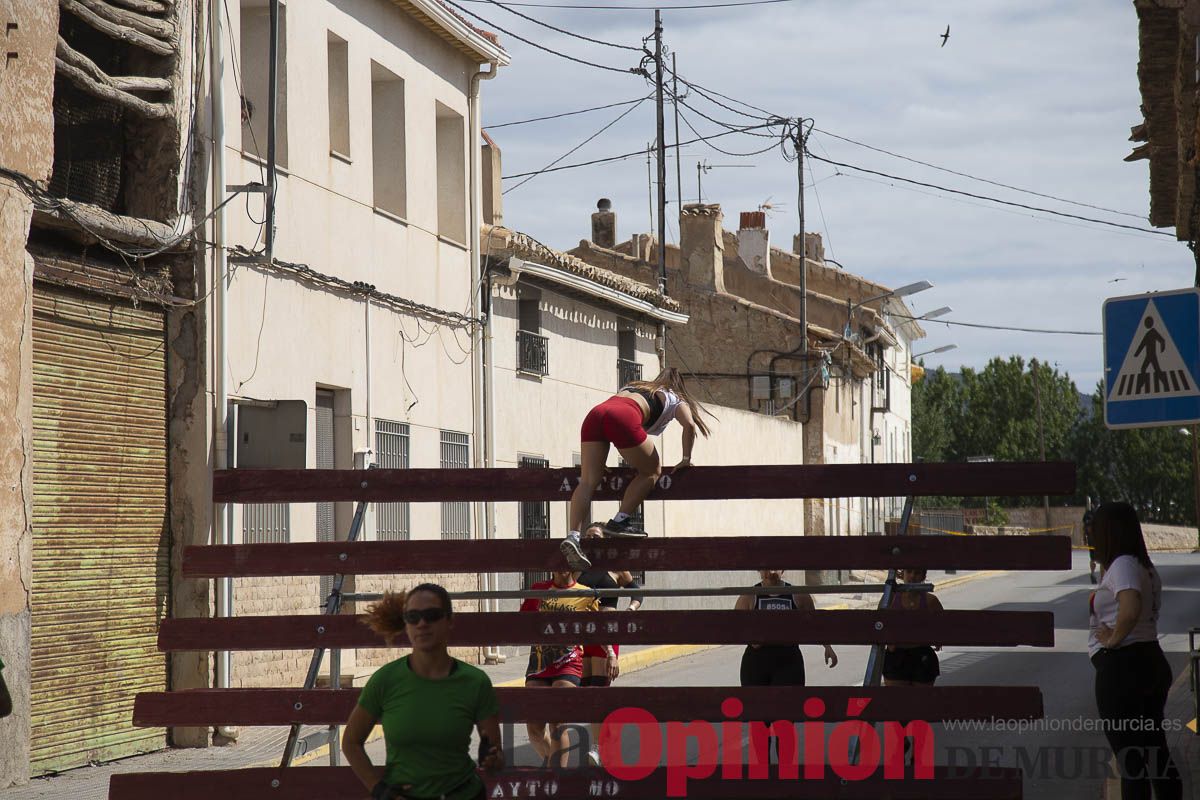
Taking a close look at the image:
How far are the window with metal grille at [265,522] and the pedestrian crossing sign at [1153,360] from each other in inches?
321

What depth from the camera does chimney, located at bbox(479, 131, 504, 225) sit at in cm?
2355

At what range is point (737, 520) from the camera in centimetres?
3066

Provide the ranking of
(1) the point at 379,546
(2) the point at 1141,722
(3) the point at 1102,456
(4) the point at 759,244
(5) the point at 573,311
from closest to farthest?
(2) the point at 1141,722, (1) the point at 379,546, (5) the point at 573,311, (4) the point at 759,244, (3) the point at 1102,456

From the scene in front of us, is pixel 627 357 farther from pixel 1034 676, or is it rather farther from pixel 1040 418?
pixel 1040 418

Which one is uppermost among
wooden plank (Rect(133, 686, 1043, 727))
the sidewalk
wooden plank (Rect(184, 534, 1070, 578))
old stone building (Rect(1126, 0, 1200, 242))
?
old stone building (Rect(1126, 0, 1200, 242))

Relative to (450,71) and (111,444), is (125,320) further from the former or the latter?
(450,71)

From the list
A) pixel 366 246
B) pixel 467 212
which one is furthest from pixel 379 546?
pixel 467 212

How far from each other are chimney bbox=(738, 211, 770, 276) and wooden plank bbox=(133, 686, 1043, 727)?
37515mm

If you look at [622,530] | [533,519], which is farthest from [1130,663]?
[533,519]

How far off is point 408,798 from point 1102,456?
259 ft

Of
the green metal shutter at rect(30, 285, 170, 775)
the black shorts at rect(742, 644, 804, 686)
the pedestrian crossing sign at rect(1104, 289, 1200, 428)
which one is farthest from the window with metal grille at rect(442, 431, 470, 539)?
the pedestrian crossing sign at rect(1104, 289, 1200, 428)

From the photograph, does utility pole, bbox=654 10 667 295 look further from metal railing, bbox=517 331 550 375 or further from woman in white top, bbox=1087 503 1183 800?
woman in white top, bbox=1087 503 1183 800

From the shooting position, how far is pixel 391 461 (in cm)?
1709

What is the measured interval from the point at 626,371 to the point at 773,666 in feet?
52.1
